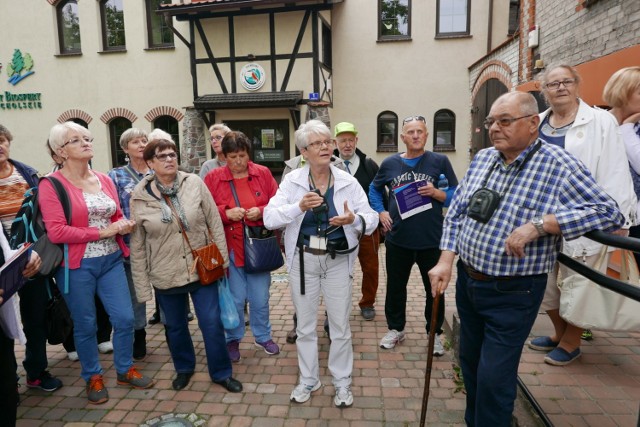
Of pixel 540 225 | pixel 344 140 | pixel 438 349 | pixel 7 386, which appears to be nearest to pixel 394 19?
pixel 344 140

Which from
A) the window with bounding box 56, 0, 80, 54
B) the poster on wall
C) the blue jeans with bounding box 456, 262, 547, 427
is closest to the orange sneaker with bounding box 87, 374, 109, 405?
the blue jeans with bounding box 456, 262, 547, 427

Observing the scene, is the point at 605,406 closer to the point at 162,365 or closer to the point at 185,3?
the point at 162,365

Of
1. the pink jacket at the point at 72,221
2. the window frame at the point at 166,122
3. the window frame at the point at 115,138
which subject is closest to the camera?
the pink jacket at the point at 72,221

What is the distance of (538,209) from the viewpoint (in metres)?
2.08

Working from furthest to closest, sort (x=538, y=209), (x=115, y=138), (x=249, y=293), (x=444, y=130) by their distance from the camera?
(x=115, y=138)
(x=444, y=130)
(x=249, y=293)
(x=538, y=209)

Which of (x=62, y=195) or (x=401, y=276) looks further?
(x=401, y=276)

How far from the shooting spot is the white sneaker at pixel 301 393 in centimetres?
316

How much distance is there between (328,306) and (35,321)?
224 centimetres

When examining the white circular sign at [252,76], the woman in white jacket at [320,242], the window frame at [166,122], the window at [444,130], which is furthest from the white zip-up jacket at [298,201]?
the window frame at [166,122]

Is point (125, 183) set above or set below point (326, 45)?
below

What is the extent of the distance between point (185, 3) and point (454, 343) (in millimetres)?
11311

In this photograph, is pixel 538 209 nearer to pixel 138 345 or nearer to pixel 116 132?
pixel 138 345

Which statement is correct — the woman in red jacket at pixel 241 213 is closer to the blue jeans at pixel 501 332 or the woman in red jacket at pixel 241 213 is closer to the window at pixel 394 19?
the blue jeans at pixel 501 332

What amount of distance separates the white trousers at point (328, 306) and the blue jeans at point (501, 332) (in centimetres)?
97
